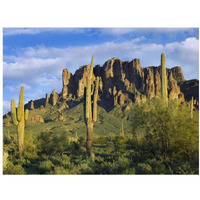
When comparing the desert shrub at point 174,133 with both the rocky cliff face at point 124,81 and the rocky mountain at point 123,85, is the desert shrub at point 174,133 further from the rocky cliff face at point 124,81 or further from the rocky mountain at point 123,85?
the rocky cliff face at point 124,81

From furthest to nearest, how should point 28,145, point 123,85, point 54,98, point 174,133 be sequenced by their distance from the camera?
point 123,85
point 54,98
point 28,145
point 174,133

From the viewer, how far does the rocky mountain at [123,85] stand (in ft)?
364

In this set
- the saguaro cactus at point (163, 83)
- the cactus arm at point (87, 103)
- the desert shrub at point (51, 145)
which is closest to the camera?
the saguaro cactus at point (163, 83)

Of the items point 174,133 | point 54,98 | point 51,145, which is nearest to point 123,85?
point 54,98

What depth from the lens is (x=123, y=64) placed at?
154 m

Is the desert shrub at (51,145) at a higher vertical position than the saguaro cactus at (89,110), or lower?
lower

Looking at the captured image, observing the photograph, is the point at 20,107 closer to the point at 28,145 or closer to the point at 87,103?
the point at 28,145

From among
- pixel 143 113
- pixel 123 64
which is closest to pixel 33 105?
pixel 123 64

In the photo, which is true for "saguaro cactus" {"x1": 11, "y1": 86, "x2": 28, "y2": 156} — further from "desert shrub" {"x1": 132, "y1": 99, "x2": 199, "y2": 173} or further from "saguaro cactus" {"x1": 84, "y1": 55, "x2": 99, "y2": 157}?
"desert shrub" {"x1": 132, "y1": 99, "x2": 199, "y2": 173}

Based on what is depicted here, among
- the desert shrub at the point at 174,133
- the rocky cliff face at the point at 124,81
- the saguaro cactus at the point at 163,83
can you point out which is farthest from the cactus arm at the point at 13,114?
the rocky cliff face at the point at 124,81

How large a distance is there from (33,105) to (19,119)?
12333cm

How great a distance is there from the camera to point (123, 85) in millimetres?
135000

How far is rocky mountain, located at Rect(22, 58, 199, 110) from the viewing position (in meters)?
111

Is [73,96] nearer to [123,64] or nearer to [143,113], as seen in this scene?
[123,64]
